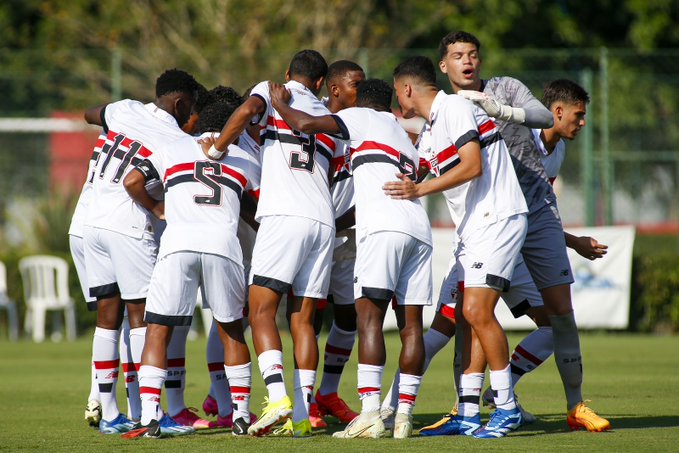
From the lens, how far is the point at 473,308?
293 inches

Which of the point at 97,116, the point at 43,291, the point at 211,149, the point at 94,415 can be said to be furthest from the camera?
the point at 43,291

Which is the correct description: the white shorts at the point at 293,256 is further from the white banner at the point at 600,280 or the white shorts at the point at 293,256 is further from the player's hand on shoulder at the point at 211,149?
the white banner at the point at 600,280

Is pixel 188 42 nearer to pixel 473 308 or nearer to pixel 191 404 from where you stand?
pixel 191 404

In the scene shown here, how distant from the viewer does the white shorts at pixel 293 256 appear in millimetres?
7684

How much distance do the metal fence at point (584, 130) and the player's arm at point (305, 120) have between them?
1038 centimetres

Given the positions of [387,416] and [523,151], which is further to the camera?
[523,151]

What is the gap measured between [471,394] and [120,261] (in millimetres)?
2787

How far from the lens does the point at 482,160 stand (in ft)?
24.8

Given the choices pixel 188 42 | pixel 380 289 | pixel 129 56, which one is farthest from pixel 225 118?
pixel 188 42

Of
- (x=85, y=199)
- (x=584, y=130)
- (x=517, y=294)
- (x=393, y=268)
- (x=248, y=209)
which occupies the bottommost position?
(x=517, y=294)

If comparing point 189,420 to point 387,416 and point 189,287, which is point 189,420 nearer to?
point 189,287

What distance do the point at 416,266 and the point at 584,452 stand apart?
180 cm

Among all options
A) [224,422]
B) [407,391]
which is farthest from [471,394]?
[224,422]

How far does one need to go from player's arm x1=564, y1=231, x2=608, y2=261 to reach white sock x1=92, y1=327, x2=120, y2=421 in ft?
11.9
